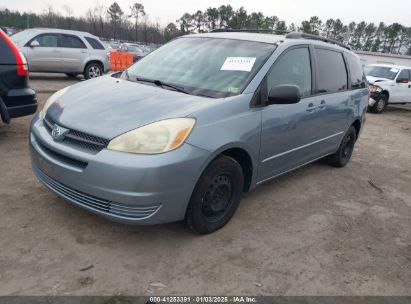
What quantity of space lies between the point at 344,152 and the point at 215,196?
327 cm

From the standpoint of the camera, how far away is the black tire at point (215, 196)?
3.05 m

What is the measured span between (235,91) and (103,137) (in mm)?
1282

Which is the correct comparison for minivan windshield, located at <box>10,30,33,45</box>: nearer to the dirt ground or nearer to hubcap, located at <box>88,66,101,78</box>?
hubcap, located at <box>88,66,101,78</box>

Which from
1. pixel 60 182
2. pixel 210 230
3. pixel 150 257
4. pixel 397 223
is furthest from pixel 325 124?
pixel 60 182

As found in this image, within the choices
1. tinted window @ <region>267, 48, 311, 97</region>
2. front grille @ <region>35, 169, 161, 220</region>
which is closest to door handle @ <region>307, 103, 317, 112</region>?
tinted window @ <region>267, 48, 311, 97</region>

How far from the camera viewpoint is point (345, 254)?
11.0 ft

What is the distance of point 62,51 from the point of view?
40.4 ft

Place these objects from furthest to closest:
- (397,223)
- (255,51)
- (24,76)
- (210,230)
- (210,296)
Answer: (24,76), (397,223), (255,51), (210,230), (210,296)

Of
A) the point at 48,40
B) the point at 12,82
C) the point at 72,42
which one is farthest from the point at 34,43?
the point at 12,82

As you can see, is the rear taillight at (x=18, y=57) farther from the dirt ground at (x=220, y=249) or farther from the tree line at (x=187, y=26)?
the tree line at (x=187, y=26)

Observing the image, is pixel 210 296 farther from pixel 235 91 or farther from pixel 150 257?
pixel 235 91

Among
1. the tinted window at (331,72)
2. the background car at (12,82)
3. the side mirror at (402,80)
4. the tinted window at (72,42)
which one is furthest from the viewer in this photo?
the side mirror at (402,80)

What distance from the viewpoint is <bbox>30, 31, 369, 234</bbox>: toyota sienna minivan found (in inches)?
108

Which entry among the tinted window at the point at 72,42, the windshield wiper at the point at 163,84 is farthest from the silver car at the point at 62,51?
the windshield wiper at the point at 163,84
